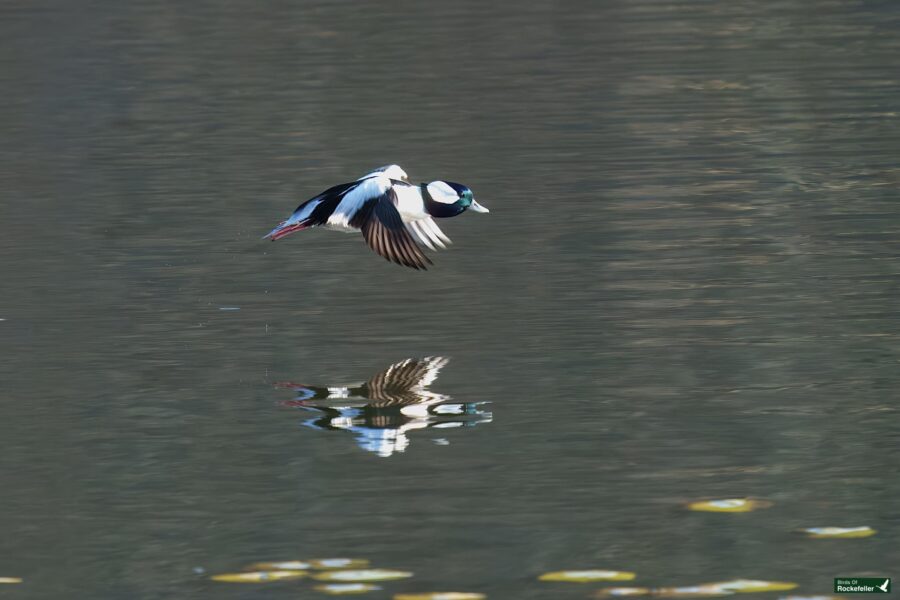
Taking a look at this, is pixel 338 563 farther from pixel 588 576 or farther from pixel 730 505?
pixel 730 505

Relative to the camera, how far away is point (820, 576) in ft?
20.9

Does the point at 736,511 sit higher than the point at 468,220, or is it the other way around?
the point at 468,220

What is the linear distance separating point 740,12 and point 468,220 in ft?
54.7

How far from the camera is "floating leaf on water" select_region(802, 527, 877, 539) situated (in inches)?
266

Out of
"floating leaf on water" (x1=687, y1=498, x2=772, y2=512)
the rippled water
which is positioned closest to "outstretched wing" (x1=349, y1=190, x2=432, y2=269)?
the rippled water

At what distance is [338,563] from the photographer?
6.71 meters

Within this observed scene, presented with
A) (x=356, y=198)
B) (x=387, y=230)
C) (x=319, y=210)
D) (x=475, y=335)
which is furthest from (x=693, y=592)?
(x=319, y=210)

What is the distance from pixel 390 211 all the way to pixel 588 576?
4751 millimetres

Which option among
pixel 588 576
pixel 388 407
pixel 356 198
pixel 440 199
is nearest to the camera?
pixel 588 576

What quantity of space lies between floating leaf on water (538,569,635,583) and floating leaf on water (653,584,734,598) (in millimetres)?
187

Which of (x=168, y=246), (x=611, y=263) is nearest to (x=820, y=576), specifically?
(x=611, y=263)

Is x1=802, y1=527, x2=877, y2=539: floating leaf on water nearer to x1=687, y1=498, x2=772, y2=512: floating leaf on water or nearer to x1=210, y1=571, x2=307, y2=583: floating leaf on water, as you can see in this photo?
x1=687, y1=498, x2=772, y2=512: floating leaf on water

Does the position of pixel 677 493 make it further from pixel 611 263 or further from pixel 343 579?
pixel 611 263

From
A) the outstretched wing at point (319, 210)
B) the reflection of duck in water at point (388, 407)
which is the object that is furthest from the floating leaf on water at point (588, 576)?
the outstretched wing at point (319, 210)
